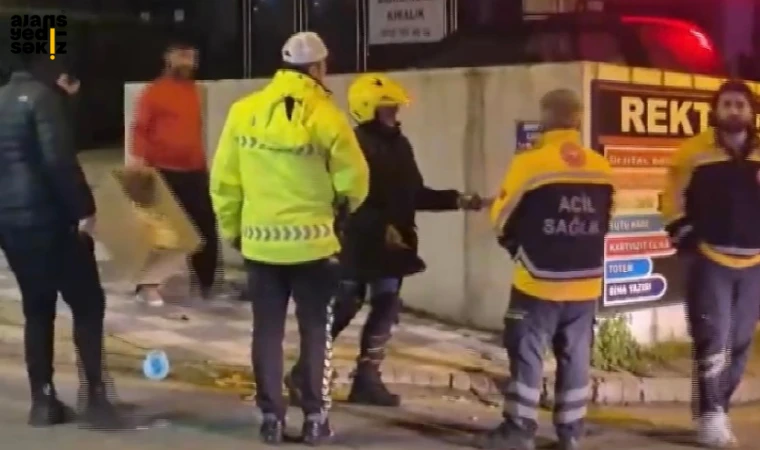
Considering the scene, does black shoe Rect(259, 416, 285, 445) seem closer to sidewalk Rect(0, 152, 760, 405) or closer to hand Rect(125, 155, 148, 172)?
sidewalk Rect(0, 152, 760, 405)

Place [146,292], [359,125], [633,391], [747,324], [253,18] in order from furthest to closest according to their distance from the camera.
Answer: [253,18] < [146,292] < [633,391] < [359,125] < [747,324]

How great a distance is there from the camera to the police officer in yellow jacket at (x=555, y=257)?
550cm

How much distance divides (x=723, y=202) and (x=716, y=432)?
1168 mm

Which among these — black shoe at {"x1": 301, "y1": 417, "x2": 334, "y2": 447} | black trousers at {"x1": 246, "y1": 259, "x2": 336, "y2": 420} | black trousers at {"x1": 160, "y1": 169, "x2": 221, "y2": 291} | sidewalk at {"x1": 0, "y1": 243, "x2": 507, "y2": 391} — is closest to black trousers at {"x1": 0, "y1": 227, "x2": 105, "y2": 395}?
black trousers at {"x1": 246, "y1": 259, "x2": 336, "y2": 420}

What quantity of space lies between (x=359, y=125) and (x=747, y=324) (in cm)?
225

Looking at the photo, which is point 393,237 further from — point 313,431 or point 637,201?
point 637,201

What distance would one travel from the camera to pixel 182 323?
836cm

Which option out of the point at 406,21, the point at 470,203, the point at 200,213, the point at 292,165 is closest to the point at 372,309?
the point at 470,203

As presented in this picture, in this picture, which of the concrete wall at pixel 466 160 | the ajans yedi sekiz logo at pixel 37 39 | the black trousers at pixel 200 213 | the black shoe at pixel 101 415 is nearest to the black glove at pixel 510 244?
the black shoe at pixel 101 415

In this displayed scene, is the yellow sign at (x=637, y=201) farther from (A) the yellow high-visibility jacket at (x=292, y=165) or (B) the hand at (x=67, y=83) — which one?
(B) the hand at (x=67, y=83)

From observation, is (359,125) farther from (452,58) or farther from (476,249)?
(452,58)

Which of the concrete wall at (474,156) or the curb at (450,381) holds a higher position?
the concrete wall at (474,156)

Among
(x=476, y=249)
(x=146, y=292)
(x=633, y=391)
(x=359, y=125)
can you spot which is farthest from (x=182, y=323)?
(x=633, y=391)

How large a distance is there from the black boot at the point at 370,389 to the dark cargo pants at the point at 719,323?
168cm
